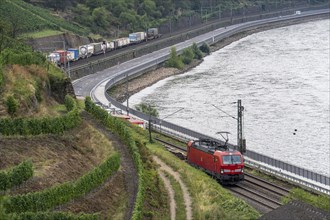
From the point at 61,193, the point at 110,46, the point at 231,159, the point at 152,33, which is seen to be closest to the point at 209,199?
the point at 231,159

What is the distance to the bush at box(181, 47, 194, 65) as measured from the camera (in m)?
142

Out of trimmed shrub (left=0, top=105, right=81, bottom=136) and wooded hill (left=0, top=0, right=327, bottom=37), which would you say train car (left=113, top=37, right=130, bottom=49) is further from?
trimmed shrub (left=0, top=105, right=81, bottom=136)

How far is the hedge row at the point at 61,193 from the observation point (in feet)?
90.0

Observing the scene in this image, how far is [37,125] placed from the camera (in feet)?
120

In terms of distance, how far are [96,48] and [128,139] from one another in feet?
305

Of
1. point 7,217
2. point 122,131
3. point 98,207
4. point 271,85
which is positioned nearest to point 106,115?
point 122,131

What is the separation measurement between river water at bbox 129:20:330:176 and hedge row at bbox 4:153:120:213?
3349cm

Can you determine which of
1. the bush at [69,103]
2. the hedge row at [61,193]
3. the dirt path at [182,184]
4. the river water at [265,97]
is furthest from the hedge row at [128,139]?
the river water at [265,97]

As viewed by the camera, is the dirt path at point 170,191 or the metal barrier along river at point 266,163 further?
the metal barrier along river at point 266,163

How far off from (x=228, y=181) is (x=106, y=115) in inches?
334

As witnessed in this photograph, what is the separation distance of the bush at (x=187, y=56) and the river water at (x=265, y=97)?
2.69 metres

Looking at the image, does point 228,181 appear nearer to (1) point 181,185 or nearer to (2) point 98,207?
(1) point 181,185

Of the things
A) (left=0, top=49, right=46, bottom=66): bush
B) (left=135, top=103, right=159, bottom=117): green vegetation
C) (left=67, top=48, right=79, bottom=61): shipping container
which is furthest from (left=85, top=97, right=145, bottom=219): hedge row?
(left=67, top=48, right=79, bottom=61): shipping container

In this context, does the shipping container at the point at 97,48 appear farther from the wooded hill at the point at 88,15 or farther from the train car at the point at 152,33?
the train car at the point at 152,33
